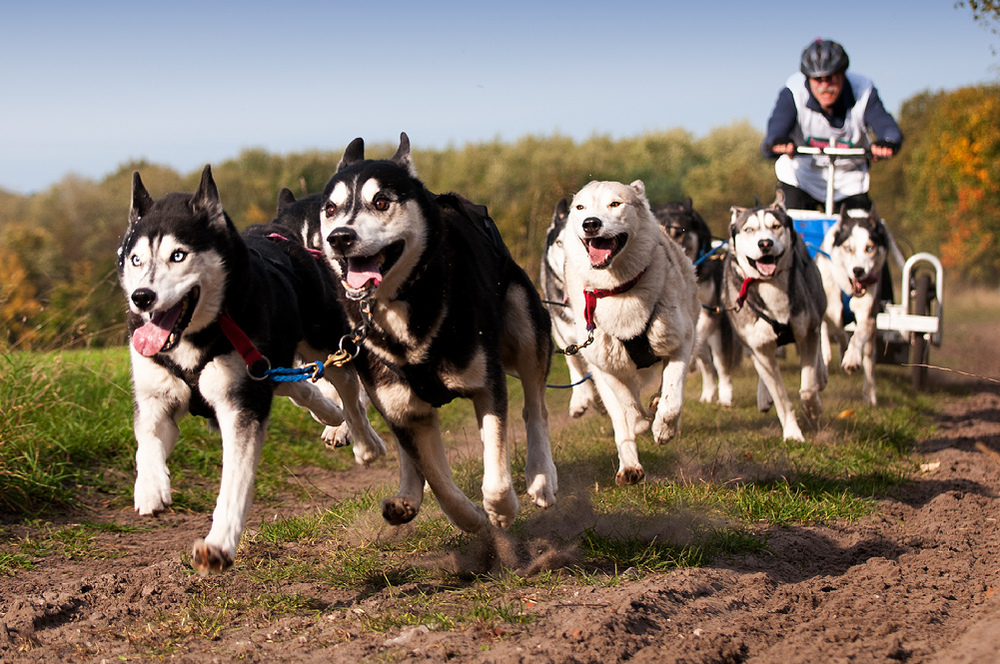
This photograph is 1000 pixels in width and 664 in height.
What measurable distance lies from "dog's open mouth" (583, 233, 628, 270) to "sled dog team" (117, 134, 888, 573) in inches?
0.4

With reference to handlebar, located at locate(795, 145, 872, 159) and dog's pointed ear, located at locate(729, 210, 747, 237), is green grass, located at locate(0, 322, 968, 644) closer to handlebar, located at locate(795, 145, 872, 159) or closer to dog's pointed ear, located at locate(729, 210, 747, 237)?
dog's pointed ear, located at locate(729, 210, 747, 237)

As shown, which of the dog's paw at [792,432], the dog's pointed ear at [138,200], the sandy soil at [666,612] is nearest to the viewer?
the sandy soil at [666,612]

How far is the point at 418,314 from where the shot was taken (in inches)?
135

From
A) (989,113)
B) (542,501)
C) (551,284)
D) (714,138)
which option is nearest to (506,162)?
(714,138)

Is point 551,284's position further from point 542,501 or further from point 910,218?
point 910,218

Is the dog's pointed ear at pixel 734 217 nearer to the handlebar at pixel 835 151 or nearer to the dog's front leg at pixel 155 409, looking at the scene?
the handlebar at pixel 835 151

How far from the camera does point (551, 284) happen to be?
757 cm

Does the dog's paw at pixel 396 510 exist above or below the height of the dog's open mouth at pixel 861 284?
below

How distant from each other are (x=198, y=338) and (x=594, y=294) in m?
2.34

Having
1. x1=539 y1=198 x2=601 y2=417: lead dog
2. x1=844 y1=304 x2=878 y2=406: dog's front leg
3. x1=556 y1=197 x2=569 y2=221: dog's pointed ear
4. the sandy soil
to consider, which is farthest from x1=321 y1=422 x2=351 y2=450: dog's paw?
x1=844 y1=304 x2=878 y2=406: dog's front leg

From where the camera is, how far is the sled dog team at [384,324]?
3.26 meters

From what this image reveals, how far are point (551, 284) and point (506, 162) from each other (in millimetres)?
12783

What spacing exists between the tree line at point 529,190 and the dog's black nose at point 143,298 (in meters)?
2.45

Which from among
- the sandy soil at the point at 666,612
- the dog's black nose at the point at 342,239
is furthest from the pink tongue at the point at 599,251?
the dog's black nose at the point at 342,239
